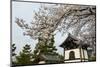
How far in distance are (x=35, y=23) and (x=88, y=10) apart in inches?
28.4

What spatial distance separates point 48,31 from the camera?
2328 mm

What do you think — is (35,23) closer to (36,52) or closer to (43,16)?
(43,16)

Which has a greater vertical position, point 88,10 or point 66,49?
point 88,10

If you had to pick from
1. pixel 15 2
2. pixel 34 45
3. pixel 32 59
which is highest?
pixel 15 2

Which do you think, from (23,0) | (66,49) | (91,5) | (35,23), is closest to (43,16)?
(35,23)

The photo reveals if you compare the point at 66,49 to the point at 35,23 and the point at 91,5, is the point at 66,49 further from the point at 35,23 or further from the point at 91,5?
the point at 91,5

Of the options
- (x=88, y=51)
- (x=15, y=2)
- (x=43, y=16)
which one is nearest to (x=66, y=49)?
(x=88, y=51)

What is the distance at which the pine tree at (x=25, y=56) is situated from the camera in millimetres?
2213

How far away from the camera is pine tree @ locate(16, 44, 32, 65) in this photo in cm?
221

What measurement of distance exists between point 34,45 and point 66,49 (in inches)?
16.2

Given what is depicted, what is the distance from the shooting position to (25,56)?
224 centimetres

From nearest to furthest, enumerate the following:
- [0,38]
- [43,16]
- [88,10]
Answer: [0,38]
[43,16]
[88,10]

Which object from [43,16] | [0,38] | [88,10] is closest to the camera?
[0,38]

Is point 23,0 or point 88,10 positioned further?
point 88,10
